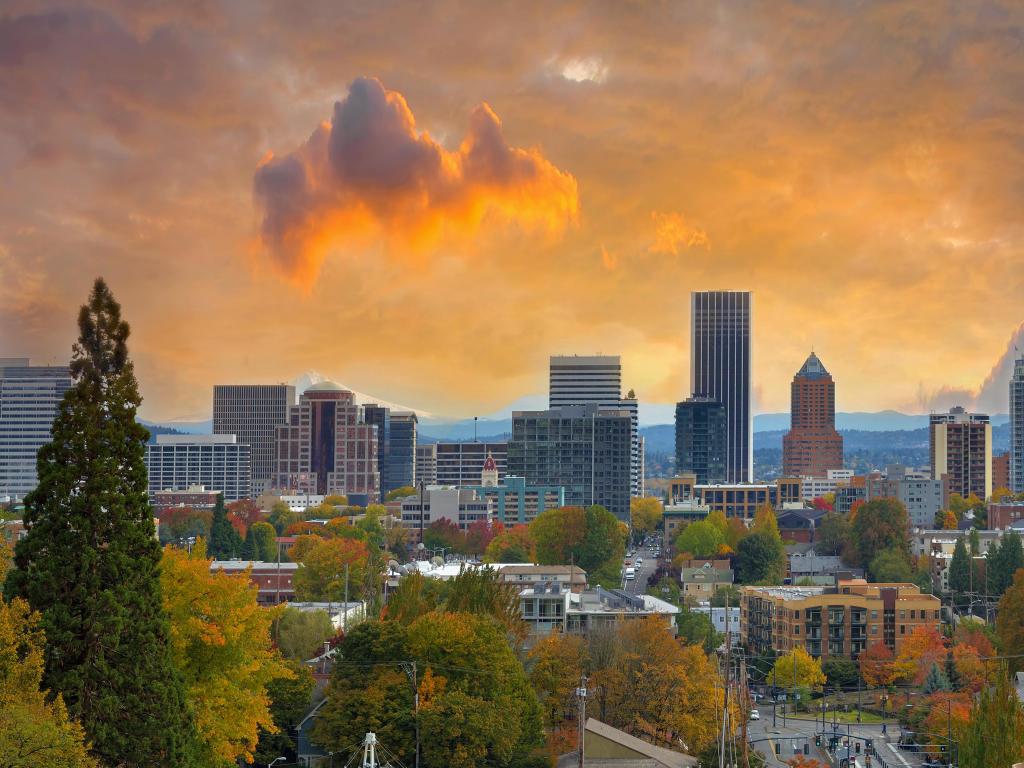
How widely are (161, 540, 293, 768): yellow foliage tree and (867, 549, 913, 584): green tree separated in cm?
7118

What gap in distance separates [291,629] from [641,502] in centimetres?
12605

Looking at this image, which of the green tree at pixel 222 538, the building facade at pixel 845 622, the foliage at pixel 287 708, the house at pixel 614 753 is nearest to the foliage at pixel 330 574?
the green tree at pixel 222 538

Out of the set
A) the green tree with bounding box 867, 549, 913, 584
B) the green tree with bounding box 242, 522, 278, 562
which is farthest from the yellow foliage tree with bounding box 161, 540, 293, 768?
the green tree with bounding box 242, 522, 278, 562

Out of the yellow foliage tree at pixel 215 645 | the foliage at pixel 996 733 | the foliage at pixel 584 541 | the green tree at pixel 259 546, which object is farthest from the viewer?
the green tree at pixel 259 546

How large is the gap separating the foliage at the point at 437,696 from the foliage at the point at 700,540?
77.7m

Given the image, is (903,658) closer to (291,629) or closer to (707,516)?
(291,629)

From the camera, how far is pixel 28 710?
78.4ft

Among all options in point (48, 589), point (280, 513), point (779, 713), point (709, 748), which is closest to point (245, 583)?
point (48, 589)

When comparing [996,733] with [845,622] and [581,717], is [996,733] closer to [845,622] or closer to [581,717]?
[581,717]

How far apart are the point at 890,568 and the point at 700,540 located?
24.4 meters

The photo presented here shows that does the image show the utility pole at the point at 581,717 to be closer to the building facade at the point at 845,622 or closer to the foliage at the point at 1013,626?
the foliage at the point at 1013,626

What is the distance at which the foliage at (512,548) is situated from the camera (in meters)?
116

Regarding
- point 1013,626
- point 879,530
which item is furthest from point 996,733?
point 879,530

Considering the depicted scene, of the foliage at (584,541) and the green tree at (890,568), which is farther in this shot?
the foliage at (584,541)
